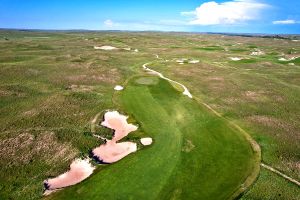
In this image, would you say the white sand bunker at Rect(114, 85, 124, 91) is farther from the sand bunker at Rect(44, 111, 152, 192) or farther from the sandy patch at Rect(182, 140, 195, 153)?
the sandy patch at Rect(182, 140, 195, 153)

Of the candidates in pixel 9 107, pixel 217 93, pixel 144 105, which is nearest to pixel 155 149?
pixel 144 105

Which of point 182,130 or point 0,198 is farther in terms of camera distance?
point 182,130

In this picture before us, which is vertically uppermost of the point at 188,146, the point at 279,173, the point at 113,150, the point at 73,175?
the point at 188,146

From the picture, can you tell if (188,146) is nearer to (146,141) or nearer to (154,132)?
(146,141)

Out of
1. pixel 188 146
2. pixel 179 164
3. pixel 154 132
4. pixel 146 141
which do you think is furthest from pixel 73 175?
pixel 188 146

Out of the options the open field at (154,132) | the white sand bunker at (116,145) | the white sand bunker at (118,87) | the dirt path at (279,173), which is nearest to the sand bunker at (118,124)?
the white sand bunker at (116,145)

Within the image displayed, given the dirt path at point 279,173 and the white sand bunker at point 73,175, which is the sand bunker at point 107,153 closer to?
the white sand bunker at point 73,175

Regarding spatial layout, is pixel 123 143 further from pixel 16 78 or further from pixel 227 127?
pixel 16 78
